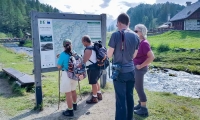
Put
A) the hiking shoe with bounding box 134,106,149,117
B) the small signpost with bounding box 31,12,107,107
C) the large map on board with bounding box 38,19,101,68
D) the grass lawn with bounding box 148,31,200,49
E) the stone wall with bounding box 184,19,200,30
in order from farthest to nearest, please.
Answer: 1. the stone wall with bounding box 184,19,200,30
2. the grass lawn with bounding box 148,31,200,49
3. the large map on board with bounding box 38,19,101,68
4. the small signpost with bounding box 31,12,107,107
5. the hiking shoe with bounding box 134,106,149,117

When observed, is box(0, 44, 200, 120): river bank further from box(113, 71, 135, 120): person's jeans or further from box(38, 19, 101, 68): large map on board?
box(38, 19, 101, 68): large map on board

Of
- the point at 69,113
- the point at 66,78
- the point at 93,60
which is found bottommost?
the point at 69,113

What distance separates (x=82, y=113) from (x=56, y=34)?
2159 millimetres

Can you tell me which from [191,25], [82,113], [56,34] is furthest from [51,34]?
[191,25]

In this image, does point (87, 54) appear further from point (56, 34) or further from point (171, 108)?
point (171, 108)

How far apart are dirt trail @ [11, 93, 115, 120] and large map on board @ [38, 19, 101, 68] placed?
1.16 m

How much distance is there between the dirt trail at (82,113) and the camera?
4.62 m

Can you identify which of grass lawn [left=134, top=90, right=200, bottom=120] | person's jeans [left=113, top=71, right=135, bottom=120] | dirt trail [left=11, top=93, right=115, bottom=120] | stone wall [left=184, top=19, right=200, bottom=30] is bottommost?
grass lawn [left=134, top=90, right=200, bottom=120]

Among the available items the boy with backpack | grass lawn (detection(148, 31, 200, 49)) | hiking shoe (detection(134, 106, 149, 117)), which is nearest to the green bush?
grass lawn (detection(148, 31, 200, 49))

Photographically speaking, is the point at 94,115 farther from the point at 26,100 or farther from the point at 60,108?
the point at 26,100

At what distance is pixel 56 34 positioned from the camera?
211 inches

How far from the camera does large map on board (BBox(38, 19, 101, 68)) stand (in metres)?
5.07

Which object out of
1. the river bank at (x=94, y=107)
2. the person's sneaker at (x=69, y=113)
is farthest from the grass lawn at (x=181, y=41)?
the person's sneaker at (x=69, y=113)

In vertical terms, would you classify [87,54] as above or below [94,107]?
above
